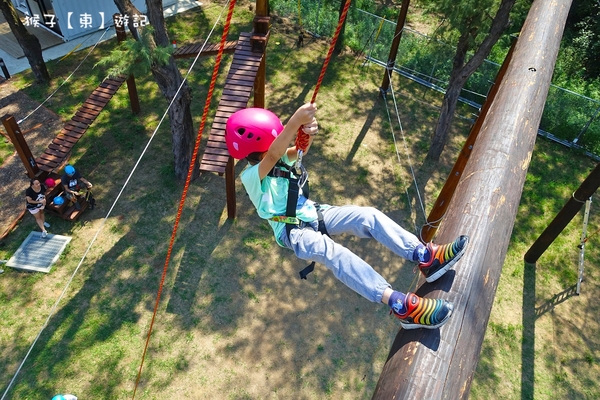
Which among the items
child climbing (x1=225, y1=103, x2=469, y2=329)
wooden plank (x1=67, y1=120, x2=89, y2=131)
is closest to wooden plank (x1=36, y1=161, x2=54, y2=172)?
wooden plank (x1=67, y1=120, x2=89, y2=131)

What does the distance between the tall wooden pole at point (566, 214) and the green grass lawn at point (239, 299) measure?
0.37m

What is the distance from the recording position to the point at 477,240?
2.18 metres

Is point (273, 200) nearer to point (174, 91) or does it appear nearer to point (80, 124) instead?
point (174, 91)

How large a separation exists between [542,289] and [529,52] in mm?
5257

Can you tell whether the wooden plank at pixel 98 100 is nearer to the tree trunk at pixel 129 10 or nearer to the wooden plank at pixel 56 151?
the wooden plank at pixel 56 151

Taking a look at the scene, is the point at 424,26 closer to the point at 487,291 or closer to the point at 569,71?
the point at 569,71

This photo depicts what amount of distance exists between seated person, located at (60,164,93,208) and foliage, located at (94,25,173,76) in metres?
2.12

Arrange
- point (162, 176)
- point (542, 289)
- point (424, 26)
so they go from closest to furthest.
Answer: point (542, 289) → point (162, 176) → point (424, 26)

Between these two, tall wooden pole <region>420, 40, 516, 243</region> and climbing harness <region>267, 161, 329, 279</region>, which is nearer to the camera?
climbing harness <region>267, 161, 329, 279</region>

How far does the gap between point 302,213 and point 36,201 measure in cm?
555

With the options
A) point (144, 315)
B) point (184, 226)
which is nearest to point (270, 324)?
point (144, 315)

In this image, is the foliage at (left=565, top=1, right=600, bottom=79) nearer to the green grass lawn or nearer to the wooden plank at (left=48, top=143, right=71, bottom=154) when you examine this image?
the green grass lawn

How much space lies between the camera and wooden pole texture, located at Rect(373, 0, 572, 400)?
164 cm

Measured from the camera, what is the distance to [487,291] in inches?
79.2
